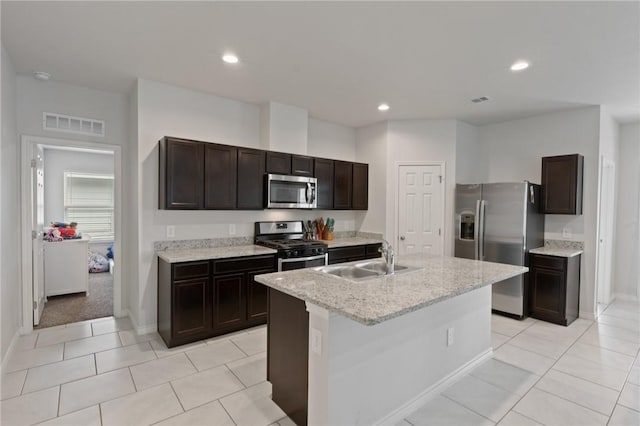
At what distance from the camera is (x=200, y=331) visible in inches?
133

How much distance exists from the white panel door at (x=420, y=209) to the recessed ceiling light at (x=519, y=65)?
6.63 feet

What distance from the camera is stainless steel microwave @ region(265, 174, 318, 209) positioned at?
4188 mm

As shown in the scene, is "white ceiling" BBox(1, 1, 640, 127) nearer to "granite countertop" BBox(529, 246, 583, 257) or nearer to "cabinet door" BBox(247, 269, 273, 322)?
"granite countertop" BBox(529, 246, 583, 257)

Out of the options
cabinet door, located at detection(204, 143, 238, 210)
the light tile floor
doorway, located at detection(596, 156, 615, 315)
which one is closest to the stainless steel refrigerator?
the light tile floor

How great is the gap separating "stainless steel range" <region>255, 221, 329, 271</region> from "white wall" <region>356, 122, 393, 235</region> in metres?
1.24

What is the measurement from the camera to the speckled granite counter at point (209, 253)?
10.9ft

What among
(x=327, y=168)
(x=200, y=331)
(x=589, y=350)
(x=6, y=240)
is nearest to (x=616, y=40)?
(x=589, y=350)

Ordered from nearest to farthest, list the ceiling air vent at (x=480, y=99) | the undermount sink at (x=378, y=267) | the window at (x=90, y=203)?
1. the undermount sink at (x=378, y=267)
2. the ceiling air vent at (x=480, y=99)
3. the window at (x=90, y=203)

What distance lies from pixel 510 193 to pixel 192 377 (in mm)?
4204

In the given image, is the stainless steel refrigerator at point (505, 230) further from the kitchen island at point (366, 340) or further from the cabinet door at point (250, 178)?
the cabinet door at point (250, 178)

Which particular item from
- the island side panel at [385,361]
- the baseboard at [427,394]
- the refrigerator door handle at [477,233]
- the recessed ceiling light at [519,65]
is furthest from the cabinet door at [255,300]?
the recessed ceiling light at [519,65]

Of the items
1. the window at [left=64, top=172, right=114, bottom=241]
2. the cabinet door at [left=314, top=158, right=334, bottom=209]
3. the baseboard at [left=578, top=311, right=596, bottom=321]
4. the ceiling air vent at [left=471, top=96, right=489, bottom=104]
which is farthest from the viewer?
the window at [left=64, top=172, right=114, bottom=241]

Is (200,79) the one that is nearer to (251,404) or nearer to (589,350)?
(251,404)

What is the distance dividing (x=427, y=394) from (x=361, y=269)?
1034mm
